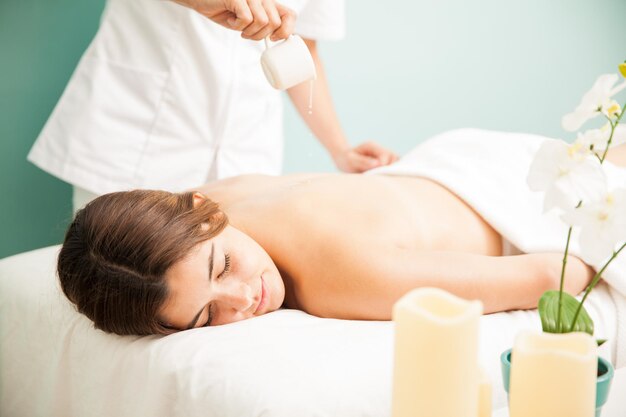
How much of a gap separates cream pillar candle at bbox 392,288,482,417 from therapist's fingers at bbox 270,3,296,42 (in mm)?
867

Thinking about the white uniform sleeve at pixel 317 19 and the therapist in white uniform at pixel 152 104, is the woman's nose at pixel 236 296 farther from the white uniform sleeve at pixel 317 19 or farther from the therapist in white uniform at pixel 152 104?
the white uniform sleeve at pixel 317 19

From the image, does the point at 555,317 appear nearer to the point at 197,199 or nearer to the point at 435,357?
the point at 435,357

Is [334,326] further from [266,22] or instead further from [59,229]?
[59,229]

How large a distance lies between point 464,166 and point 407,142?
1.29m

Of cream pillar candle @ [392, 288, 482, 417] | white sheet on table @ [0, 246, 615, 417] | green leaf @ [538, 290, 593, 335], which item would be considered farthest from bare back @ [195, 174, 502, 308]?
cream pillar candle @ [392, 288, 482, 417]

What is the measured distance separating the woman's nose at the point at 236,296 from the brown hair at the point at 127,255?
10 centimetres

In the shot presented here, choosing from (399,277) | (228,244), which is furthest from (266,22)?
(399,277)

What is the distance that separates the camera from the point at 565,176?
2.63 feet

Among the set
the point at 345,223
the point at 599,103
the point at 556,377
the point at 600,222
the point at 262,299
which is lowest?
the point at 262,299

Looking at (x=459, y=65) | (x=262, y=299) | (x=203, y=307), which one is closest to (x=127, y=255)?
(x=203, y=307)

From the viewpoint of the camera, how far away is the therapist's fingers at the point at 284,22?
1493 millimetres

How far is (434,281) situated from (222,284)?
0.40 meters

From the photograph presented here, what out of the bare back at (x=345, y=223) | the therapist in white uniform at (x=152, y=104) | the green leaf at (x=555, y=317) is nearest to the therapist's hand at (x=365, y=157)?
the therapist in white uniform at (x=152, y=104)

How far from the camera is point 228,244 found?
4.76 ft
